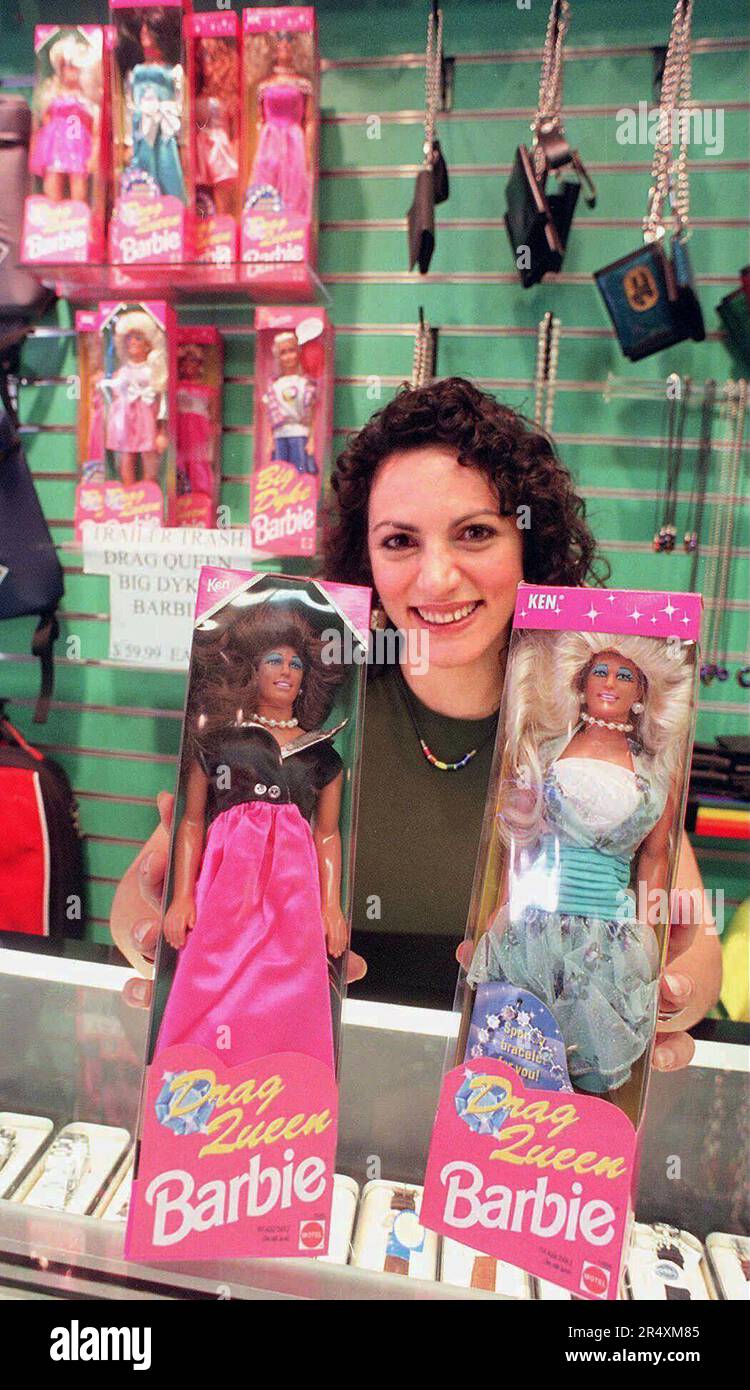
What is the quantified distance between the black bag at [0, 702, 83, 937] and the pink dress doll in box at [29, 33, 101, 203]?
1.15 meters

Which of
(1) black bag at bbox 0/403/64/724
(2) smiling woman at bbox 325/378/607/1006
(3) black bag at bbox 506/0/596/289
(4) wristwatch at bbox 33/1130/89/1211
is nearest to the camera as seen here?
(4) wristwatch at bbox 33/1130/89/1211

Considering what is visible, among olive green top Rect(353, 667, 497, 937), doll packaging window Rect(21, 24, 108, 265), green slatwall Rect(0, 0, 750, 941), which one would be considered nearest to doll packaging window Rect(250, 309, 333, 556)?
green slatwall Rect(0, 0, 750, 941)

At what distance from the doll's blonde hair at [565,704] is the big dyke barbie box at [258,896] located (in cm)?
11

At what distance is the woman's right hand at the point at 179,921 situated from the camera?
0.58m

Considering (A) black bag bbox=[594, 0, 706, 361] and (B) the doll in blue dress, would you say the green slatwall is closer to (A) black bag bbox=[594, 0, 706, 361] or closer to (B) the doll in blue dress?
(A) black bag bbox=[594, 0, 706, 361]

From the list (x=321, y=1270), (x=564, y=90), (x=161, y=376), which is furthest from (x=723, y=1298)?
(x=564, y=90)

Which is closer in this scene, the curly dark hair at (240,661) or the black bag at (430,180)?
the curly dark hair at (240,661)

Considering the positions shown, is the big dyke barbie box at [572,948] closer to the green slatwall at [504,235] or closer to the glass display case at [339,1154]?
the glass display case at [339,1154]

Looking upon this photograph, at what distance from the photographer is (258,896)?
23.1 inches

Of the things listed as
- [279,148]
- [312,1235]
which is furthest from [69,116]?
[312,1235]

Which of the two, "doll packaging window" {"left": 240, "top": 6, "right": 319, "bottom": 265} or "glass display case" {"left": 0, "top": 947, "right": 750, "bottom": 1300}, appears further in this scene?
"doll packaging window" {"left": 240, "top": 6, "right": 319, "bottom": 265}

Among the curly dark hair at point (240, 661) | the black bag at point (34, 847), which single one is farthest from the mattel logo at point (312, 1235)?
the black bag at point (34, 847)

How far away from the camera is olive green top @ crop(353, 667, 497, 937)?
99 centimetres
